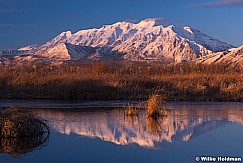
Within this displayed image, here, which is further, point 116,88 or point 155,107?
point 116,88

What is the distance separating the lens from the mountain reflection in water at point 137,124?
45.8ft

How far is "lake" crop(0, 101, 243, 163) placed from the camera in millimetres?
11422

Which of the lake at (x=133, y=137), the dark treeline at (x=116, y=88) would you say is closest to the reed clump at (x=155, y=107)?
the lake at (x=133, y=137)

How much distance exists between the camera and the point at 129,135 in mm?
14148

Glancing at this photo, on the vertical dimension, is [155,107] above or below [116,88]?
below

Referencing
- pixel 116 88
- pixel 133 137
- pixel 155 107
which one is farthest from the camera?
pixel 116 88

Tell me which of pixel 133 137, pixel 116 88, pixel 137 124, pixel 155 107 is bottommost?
pixel 133 137

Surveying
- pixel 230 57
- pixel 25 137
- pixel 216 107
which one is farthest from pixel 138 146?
pixel 230 57

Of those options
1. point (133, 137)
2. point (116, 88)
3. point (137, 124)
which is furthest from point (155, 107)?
point (116, 88)

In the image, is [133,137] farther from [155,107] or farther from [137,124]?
[155,107]

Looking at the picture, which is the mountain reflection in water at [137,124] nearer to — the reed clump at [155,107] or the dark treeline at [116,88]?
the reed clump at [155,107]

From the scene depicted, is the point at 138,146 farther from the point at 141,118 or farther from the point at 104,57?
the point at 104,57

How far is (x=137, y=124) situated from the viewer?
1628cm

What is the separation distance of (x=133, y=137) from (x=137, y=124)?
8.06 feet
